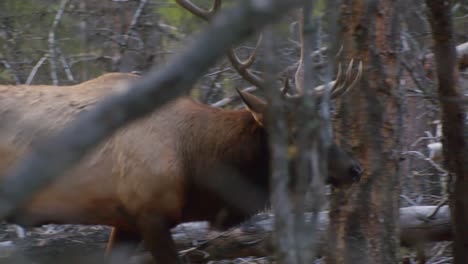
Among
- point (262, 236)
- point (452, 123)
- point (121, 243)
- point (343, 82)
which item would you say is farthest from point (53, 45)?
point (452, 123)

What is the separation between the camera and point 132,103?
3.62 ft

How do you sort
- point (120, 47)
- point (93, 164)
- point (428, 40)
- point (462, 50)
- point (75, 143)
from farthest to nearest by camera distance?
point (428, 40), point (120, 47), point (462, 50), point (93, 164), point (75, 143)

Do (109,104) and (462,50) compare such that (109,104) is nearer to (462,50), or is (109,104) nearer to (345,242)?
(345,242)

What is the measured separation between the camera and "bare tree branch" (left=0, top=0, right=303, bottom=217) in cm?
105

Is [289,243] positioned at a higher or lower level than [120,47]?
lower

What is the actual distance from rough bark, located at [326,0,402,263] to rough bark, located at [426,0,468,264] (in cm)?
30

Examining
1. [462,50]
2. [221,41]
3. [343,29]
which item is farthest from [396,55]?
[221,41]

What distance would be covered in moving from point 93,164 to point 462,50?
2.98 metres

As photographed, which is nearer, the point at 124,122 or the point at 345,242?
the point at 124,122

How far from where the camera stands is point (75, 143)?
1.06 m

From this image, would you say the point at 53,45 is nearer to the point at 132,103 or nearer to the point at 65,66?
the point at 65,66

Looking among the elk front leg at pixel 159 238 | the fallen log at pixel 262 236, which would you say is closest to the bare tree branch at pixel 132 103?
the elk front leg at pixel 159 238

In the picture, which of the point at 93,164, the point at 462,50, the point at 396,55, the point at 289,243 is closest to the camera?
the point at 289,243

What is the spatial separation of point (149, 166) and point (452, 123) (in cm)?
203
